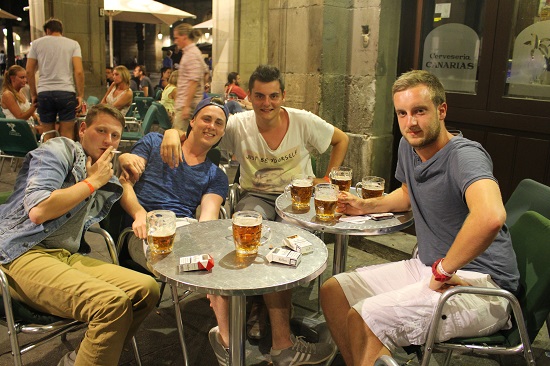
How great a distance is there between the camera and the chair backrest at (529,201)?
2363 mm


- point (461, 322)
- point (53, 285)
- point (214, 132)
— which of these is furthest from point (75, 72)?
point (461, 322)

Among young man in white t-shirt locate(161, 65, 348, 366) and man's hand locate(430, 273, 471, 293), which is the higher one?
young man in white t-shirt locate(161, 65, 348, 366)

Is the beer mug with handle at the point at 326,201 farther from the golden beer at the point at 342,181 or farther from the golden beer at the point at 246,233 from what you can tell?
the golden beer at the point at 246,233

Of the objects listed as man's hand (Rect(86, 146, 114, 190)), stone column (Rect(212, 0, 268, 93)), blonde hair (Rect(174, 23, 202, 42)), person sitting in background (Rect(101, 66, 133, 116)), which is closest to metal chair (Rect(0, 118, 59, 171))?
person sitting in background (Rect(101, 66, 133, 116))

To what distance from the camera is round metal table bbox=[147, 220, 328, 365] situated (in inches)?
68.9

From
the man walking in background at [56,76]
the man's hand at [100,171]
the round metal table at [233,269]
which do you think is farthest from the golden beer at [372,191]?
the man walking in background at [56,76]

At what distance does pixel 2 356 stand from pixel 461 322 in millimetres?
2286

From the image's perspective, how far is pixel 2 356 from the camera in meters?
2.70

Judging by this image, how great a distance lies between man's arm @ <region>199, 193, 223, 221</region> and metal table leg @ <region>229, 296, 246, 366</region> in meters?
0.84

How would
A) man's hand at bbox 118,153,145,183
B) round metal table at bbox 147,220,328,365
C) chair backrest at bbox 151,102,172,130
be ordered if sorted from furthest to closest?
chair backrest at bbox 151,102,172,130
man's hand at bbox 118,153,145,183
round metal table at bbox 147,220,328,365

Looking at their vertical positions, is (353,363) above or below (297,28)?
below

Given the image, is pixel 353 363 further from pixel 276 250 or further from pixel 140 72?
pixel 140 72

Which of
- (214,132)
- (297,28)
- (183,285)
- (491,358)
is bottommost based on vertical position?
(491,358)

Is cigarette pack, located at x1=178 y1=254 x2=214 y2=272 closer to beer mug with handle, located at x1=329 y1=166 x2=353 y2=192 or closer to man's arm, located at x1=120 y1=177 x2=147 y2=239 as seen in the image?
man's arm, located at x1=120 y1=177 x2=147 y2=239
